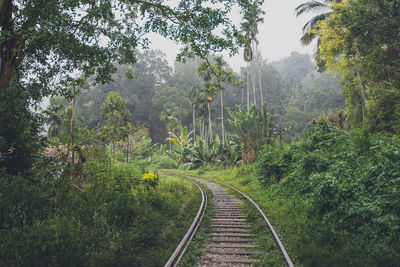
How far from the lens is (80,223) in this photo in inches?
212

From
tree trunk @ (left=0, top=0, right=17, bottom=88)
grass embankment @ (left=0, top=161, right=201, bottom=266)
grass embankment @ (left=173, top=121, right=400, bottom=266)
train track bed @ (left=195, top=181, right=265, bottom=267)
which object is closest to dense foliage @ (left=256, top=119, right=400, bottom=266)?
grass embankment @ (left=173, top=121, right=400, bottom=266)

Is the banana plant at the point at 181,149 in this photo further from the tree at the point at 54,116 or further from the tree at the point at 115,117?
the tree at the point at 54,116

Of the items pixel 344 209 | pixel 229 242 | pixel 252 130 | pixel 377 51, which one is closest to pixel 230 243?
pixel 229 242

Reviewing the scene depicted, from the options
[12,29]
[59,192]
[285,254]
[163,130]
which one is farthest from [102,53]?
[163,130]

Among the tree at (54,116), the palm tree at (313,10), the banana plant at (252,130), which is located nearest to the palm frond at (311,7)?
the palm tree at (313,10)

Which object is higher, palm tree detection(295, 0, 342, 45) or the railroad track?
palm tree detection(295, 0, 342, 45)

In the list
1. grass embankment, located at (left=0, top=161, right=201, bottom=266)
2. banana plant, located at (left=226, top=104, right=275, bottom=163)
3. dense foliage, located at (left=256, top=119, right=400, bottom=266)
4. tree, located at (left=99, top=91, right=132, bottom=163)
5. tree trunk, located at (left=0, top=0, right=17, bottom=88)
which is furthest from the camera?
tree, located at (left=99, top=91, right=132, bottom=163)

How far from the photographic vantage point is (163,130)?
66.6 meters

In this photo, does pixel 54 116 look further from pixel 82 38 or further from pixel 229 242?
pixel 229 242

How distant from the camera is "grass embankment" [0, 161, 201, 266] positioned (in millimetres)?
4094

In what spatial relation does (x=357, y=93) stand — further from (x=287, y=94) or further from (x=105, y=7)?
(x=287, y=94)

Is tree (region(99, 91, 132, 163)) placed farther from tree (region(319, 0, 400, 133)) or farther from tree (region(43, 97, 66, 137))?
tree (region(319, 0, 400, 133))

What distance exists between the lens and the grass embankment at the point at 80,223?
4094mm

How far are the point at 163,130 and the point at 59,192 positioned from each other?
6068 centimetres
